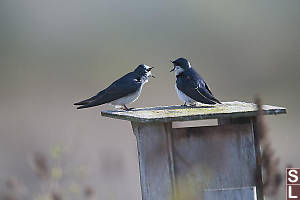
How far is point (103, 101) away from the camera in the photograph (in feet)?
17.0

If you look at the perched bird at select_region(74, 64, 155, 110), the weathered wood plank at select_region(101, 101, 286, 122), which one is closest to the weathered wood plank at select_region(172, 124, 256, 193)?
the weathered wood plank at select_region(101, 101, 286, 122)

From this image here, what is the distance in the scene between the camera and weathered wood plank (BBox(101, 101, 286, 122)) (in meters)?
3.98

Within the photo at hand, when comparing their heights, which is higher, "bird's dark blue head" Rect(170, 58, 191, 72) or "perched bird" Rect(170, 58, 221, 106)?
"bird's dark blue head" Rect(170, 58, 191, 72)

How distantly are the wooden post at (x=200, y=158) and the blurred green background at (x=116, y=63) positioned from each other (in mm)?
244

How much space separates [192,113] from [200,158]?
0.29 m

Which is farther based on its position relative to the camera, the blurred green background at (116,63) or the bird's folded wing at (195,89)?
the blurred green background at (116,63)

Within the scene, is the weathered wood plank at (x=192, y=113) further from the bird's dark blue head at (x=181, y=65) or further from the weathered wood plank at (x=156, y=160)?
the bird's dark blue head at (x=181, y=65)

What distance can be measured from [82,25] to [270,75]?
245 inches

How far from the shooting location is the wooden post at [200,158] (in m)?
4.18

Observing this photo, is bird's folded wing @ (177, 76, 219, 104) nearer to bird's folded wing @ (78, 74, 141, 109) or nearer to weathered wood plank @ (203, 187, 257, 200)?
bird's folded wing @ (78, 74, 141, 109)

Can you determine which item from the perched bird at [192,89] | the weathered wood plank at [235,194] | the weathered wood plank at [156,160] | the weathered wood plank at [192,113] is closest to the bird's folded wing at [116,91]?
the perched bird at [192,89]

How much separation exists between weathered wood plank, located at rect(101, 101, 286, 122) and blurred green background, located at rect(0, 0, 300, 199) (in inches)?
9.3

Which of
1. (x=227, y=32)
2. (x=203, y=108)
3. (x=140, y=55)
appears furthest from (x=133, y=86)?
(x=227, y=32)

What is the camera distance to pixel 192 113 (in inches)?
160
